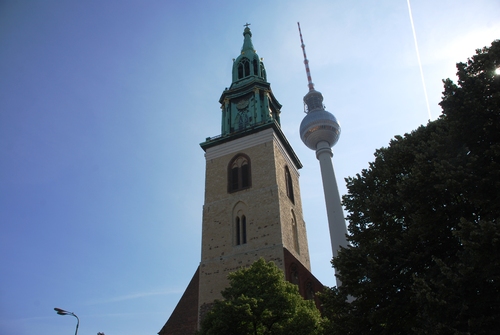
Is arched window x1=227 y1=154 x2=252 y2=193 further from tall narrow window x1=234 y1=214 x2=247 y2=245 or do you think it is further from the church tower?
tall narrow window x1=234 y1=214 x2=247 y2=245

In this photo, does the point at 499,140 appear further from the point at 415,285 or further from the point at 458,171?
the point at 415,285

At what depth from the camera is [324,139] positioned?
148 feet

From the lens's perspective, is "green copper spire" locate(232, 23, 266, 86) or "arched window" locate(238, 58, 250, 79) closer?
"green copper spire" locate(232, 23, 266, 86)

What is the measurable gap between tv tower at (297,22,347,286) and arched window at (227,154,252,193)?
13334 mm

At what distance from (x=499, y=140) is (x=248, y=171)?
20.5m

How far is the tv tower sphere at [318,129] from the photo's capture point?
148 feet

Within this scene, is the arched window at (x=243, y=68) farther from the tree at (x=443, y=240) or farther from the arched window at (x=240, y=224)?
the tree at (x=443, y=240)

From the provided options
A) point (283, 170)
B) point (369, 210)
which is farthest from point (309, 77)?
point (369, 210)

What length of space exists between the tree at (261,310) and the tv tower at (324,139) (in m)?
23.5

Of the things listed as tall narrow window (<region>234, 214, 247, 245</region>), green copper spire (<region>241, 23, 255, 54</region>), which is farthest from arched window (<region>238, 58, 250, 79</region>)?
tall narrow window (<region>234, 214, 247, 245</region>)

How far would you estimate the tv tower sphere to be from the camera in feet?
148

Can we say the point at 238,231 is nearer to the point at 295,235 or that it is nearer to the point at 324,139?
the point at 295,235

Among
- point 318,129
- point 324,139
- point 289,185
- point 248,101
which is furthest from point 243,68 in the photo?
point 289,185

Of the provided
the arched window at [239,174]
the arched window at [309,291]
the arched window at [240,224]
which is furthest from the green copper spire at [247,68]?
the arched window at [309,291]
